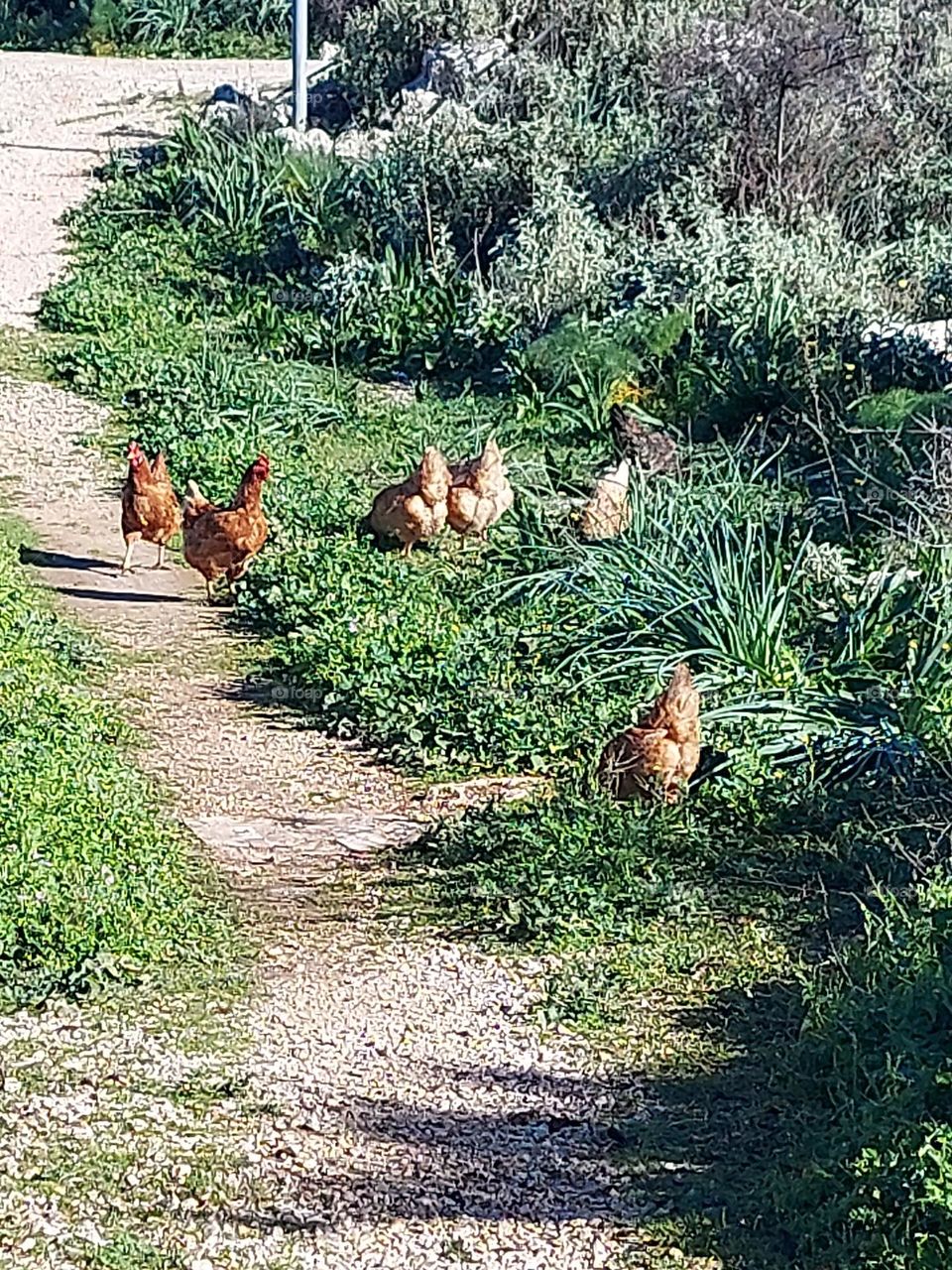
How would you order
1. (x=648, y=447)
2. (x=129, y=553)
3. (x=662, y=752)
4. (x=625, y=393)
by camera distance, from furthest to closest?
1. (x=625, y=393)
2. (x=648, y=447)
3. (x=129, y=553)
4. (x=662, y=752)

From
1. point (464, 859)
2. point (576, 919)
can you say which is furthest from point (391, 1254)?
point (464, 859)

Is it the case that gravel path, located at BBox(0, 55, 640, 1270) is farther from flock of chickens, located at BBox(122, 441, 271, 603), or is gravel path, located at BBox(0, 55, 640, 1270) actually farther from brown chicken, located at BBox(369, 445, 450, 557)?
brown chicken, located at BBox(369, 445, 450, 557)

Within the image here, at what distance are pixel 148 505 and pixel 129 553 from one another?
38 centimetres

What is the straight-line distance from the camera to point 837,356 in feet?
34.1

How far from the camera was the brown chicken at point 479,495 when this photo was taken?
901 cm

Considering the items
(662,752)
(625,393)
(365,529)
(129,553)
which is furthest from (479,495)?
(662,752)

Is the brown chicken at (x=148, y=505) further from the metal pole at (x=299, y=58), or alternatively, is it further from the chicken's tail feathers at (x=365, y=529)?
the metal pole at (x=299, y=58)

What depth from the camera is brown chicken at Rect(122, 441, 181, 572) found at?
28.3 feet

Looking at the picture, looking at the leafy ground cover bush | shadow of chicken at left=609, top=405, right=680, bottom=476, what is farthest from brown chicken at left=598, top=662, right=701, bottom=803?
shadow of chicken at left=609, top=405, right=680, bottom=476

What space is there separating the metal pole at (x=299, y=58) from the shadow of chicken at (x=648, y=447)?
7.45 meters

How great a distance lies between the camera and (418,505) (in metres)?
8.89

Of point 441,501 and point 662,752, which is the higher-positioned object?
point 441,501

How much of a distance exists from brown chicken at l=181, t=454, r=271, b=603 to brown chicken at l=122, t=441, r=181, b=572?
11cm

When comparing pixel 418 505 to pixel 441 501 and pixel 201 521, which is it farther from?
pixel 201 521
